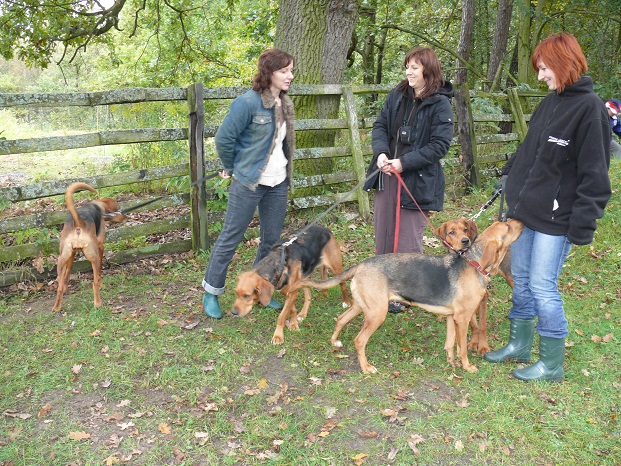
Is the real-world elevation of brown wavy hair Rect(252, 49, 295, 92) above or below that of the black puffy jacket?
above

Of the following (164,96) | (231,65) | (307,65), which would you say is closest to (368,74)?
(231,65)

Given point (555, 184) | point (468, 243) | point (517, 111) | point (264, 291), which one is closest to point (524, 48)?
point (517, 111)

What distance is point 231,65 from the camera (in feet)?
49.9

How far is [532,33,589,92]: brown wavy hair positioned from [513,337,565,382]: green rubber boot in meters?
2.01

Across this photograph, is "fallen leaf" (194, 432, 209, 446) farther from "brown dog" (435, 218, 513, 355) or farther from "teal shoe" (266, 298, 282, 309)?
"brown dog" (435, 218, 513, 355)

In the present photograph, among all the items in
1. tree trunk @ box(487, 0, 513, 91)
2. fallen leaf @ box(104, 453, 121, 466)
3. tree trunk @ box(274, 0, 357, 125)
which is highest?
tree trunk @ box(487, 0, 513, 91)

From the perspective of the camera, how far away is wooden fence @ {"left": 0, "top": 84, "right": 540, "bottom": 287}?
6035mm

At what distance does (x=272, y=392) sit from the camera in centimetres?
429

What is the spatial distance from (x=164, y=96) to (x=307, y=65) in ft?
8.10

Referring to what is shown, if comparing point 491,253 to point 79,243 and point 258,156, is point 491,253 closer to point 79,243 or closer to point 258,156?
point 258,156

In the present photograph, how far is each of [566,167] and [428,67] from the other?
1517 mm

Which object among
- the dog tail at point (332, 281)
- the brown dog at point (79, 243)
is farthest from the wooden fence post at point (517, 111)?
the brown dog at point (79, 243)

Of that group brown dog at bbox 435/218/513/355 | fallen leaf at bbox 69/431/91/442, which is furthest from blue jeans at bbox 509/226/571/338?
fallen leaf at bbox 69/431/91/442

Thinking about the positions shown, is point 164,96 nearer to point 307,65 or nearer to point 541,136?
point 307,65
